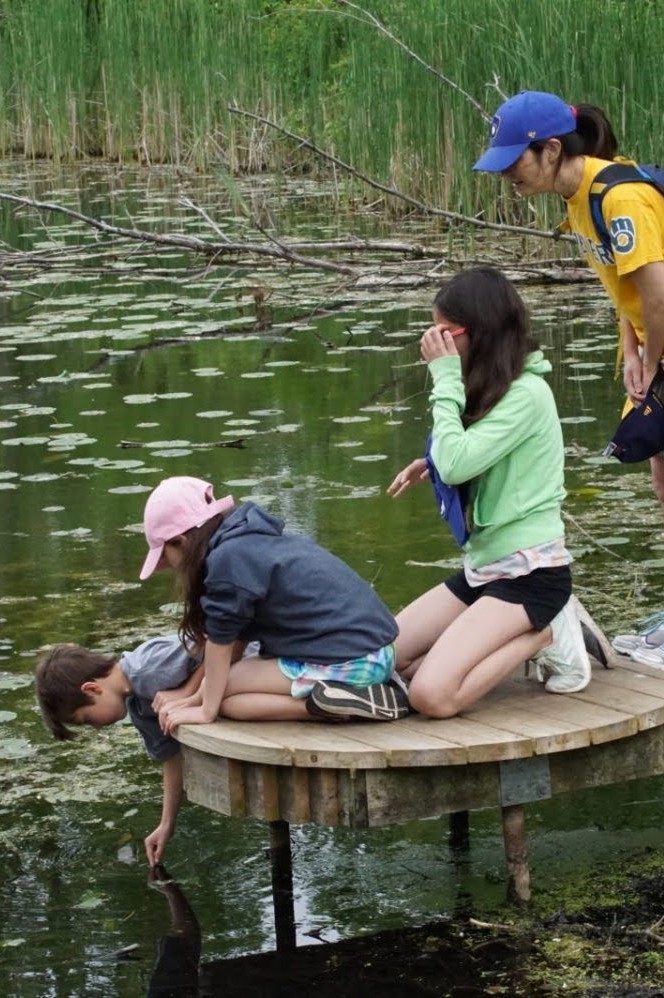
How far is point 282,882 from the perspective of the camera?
312 centimetres

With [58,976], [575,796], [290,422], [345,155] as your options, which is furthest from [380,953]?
[345,155]

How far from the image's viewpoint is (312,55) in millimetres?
12922

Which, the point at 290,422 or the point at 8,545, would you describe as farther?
the point at 290,422

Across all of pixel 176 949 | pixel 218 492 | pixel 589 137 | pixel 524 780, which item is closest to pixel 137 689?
pixel 176 949

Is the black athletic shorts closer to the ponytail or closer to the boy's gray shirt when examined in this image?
the boy's gray shirt

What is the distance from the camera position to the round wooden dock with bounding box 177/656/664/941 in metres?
2.85

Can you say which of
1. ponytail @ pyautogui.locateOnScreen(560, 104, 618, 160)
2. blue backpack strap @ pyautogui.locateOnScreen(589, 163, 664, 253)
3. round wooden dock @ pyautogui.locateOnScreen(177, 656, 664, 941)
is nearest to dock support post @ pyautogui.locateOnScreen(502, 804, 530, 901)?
round wooden dock @ pyautogui.locateOnScreen(177, 656, 664, 941)

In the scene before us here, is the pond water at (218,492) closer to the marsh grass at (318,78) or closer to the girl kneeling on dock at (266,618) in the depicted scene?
the girl kneeling on dock at (266,618)

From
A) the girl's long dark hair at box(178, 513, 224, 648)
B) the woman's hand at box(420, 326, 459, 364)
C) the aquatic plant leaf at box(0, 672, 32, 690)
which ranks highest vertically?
the woman's hand at box(420, 326, 459, 364)

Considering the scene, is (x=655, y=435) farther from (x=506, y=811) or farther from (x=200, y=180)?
(x=200, y=180)

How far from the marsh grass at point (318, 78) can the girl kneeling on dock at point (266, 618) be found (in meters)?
5.24

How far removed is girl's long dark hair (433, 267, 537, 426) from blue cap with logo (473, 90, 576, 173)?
1.44 feet

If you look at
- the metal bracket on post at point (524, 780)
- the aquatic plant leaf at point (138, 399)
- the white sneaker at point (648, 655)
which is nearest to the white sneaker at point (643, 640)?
the white sneaker at point (648, 655)

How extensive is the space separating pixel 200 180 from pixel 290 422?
10.1 m
